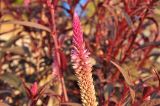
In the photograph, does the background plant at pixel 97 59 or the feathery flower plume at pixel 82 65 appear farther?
the background plant at pixel 97 59

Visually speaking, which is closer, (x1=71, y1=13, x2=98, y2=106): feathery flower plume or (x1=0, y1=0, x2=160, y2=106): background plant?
(x1=71, y1=13, x2=98, y2=106): feathery flower plume

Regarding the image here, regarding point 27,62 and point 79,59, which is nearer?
point 79,59

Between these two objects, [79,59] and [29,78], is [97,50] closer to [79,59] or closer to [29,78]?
[29,78]

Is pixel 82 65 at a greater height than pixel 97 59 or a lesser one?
lesser

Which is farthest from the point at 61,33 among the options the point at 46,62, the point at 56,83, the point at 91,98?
the point at 91,98

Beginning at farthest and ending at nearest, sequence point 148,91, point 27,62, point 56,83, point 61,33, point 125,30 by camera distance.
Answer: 1. point 27,62
2. point 61,33
3. point 125,30
4. point 56,83
5. point 148,91

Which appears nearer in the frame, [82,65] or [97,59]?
[82,65]

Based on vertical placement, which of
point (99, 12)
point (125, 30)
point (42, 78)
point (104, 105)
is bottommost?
point (104, 105)

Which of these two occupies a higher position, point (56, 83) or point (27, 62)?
point (27, 62)
